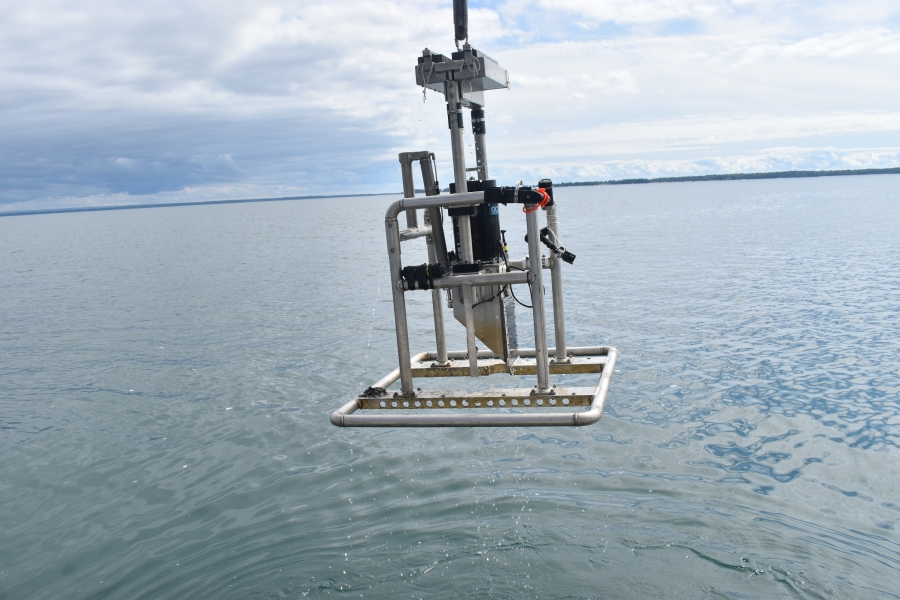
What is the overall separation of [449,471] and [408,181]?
3.94 m

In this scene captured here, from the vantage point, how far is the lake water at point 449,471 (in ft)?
22.7

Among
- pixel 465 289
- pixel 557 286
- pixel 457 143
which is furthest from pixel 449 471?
pixel 457 143

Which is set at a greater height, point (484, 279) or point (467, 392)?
point (484, 279)

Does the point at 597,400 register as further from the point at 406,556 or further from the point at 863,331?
the point at 863,331

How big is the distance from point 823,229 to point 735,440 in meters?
38.6

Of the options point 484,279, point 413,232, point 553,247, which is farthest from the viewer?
point 553,247

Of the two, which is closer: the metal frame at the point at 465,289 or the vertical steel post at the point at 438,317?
the metal frame at the point at 465,289

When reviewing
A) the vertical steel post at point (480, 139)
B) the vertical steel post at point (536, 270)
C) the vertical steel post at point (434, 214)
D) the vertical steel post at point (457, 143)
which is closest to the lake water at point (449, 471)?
the vertical steel post at point (536, 270)

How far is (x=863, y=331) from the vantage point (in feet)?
49.8

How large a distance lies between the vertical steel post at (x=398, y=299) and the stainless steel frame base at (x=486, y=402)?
14cm

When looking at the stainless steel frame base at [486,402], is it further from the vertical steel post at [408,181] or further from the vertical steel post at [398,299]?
the vertical steel post at [408,181]

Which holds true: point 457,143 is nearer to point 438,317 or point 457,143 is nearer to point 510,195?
point 510,195

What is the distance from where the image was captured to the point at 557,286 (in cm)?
672

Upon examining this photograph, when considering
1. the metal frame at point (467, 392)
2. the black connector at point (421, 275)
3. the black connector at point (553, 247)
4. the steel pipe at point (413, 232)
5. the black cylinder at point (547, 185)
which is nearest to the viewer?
the metal frame at point (467, 392)
